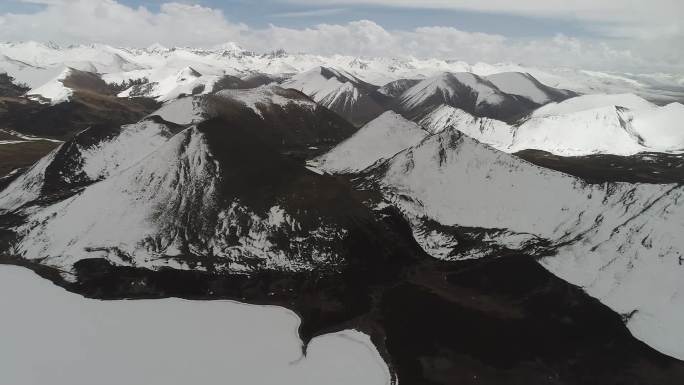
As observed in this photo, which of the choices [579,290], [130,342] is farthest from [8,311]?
[579,290]

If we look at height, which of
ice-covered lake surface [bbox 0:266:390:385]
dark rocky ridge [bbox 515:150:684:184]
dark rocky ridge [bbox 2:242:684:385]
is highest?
dark rocky ridge [bbox 515:150:684:184]

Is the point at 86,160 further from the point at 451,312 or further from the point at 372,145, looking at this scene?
the point at 451,312

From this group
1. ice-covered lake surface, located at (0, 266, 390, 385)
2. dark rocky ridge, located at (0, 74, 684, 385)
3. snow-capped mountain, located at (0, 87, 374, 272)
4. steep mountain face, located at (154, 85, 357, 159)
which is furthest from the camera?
steep mountain face, located at (154, 85, 357, 159)

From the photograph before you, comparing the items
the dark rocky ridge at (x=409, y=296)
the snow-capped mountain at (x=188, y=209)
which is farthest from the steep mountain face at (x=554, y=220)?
the snow-capped mountain at (x=188, y=209)

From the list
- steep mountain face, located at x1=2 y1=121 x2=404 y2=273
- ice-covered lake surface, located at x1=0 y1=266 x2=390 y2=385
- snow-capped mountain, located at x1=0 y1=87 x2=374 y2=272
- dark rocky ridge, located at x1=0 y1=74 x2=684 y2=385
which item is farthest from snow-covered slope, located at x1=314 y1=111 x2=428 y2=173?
ice-covered lake surface, located at x1=0 y1=266 x2=390 y2=385

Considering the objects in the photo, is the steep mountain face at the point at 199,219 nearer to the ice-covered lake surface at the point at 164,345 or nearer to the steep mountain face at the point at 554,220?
the ice-covered lake surface at the point at 164,345

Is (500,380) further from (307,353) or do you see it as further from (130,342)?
(130,342)

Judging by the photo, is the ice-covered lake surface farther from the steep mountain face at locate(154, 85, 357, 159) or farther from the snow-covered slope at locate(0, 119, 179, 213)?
the steep mountain face at locate(154, 85, 357, 159)
